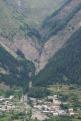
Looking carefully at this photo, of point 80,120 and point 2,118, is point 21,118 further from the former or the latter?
point 80,120

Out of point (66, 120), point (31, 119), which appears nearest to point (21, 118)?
point (31, 119)

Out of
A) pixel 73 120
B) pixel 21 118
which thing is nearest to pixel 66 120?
pixel 73 120

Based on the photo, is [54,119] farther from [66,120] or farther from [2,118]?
[2,118]

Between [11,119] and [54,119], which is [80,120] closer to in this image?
[54,119]

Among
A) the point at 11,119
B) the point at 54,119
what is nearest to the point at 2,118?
the point at 11,119

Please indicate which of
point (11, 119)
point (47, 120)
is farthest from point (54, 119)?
point (11, 119)

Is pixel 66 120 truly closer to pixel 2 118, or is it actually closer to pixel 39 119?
pixel 39 119
